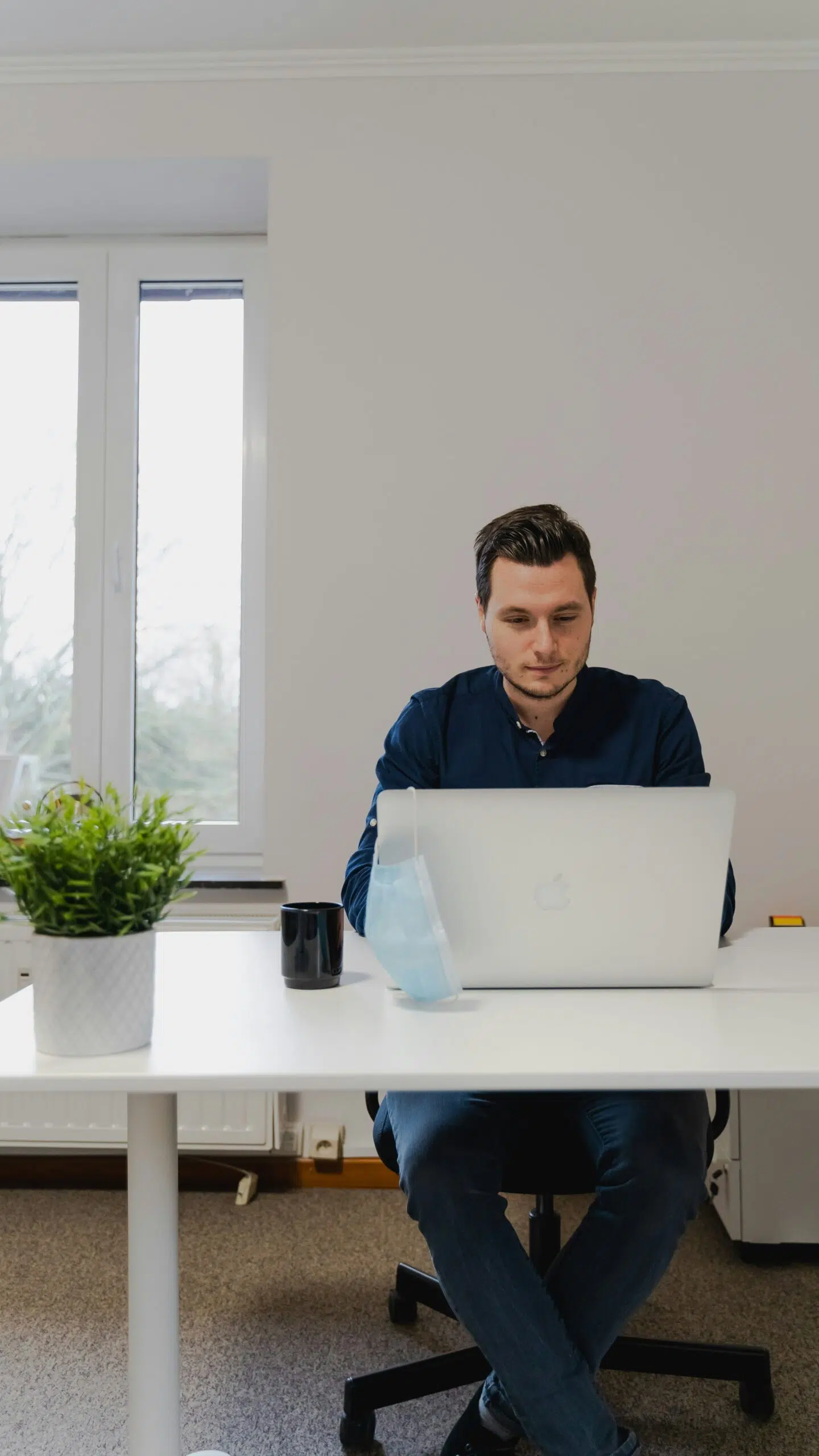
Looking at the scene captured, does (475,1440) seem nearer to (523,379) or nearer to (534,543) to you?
(534,543)

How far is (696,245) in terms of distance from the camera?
8.54ft

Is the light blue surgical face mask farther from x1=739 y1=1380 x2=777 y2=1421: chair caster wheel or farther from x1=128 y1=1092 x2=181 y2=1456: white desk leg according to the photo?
x1=739 y1=1380 x2=777 y2=1421: chair caster wheel

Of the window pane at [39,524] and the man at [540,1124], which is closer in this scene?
the man at [540,1124]

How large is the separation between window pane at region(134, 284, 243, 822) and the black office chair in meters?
1.37

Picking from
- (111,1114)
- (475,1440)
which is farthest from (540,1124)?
(111,1114)

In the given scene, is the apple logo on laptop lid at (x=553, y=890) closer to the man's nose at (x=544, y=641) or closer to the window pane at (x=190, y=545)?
the man's nose at (x=544, y=641)

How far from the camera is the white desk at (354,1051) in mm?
984

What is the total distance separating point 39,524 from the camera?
2.93m

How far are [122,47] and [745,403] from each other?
1.66m

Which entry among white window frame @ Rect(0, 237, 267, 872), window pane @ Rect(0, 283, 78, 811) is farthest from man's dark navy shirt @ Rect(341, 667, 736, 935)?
window pane @ Rect(0, 283, 78, 811)

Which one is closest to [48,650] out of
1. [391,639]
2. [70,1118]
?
[391,639]

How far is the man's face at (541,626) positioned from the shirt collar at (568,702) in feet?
0.11

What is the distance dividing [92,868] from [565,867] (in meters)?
0.51

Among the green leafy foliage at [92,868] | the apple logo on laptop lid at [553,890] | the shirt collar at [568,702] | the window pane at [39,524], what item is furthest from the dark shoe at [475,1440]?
the window pane at [39,524]
